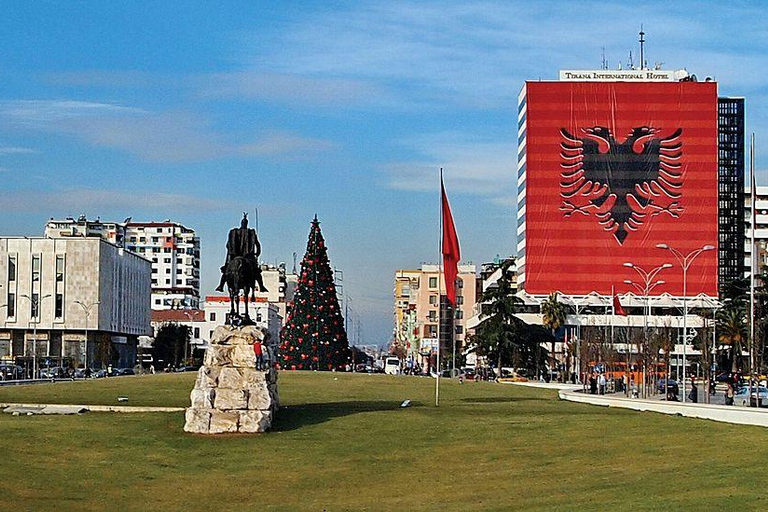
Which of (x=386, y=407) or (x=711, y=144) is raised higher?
(x=711, y=144)

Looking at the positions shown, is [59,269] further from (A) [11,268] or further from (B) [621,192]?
(B) [621,192]

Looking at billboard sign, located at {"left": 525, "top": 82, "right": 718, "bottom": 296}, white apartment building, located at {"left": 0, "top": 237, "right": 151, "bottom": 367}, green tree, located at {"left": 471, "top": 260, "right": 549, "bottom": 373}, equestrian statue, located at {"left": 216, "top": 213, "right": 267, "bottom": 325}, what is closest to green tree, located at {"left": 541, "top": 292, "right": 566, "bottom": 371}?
green tree, located at {"left": 471, "top": 260, "right": 549, "bottom": 373}

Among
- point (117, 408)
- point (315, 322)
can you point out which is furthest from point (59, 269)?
point (117, 408)

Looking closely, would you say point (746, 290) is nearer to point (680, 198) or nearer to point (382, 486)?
point (680, 198)

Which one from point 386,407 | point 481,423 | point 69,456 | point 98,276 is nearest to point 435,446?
point 481,423

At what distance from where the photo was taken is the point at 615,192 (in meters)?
163

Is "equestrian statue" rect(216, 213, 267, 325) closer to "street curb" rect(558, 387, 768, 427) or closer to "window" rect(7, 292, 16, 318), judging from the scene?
"street curb" rect(558, 387, 768, 427)

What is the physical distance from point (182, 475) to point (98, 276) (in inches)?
4878

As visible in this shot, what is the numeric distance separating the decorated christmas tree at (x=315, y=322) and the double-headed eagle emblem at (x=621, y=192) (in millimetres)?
70353

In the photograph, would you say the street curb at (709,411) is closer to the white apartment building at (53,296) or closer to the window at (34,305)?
the white apartment building at (53,296)

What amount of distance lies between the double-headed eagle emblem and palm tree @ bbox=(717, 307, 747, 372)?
149 feet

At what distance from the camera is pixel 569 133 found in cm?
16200

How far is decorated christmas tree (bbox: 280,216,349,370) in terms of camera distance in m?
95.9

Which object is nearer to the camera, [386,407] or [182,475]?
[182,475]
